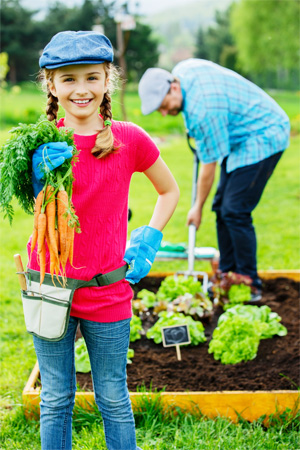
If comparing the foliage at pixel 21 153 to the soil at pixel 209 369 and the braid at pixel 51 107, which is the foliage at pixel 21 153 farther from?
the soil at pixel 209 369

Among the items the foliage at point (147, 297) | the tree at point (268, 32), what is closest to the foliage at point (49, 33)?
the tree at point (268, 32)

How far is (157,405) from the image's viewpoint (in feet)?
8.57

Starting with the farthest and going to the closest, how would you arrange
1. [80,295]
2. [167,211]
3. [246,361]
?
[246,361] < [167,211] < [80,295]

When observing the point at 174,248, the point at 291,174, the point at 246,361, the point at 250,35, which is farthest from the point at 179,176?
the point at 250,35

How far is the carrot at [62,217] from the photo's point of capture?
1.67 m

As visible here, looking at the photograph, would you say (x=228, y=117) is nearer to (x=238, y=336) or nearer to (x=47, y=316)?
(x=238, y=336)

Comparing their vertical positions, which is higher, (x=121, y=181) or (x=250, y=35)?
(x=250, y=35)

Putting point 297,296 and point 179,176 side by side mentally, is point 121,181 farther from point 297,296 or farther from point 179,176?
point 179,176

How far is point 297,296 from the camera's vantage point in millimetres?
3852

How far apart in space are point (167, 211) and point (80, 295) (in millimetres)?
480

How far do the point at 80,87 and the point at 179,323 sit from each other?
185 centimetres

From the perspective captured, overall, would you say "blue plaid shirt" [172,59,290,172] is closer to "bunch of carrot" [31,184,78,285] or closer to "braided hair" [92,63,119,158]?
"braided hair" [92,63,119,158]

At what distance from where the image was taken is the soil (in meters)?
2.78

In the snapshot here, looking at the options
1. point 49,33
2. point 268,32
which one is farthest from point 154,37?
point 268,32
